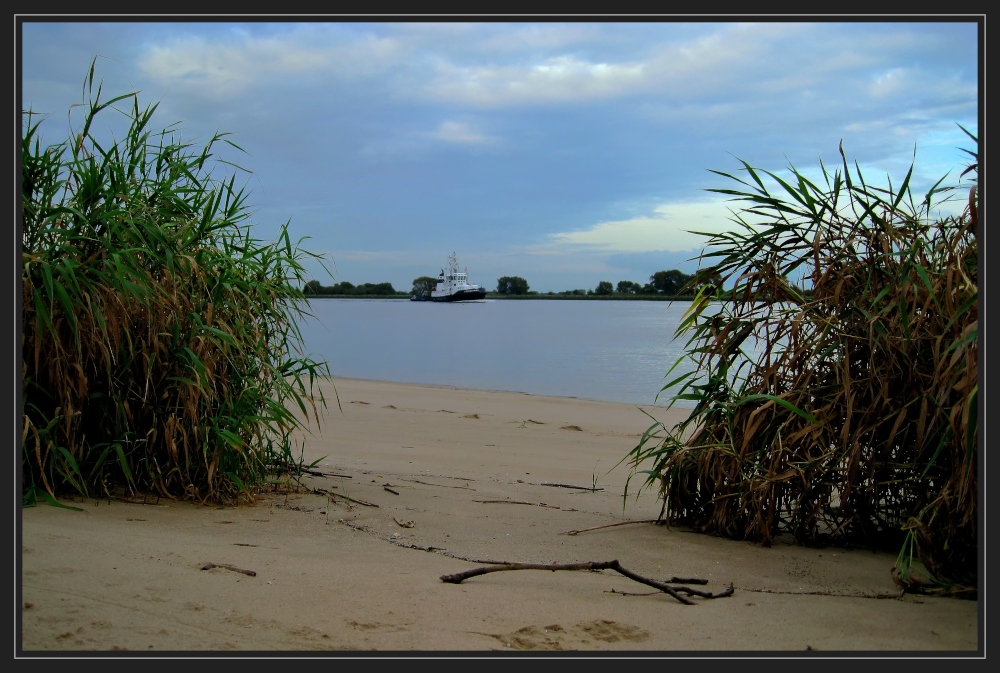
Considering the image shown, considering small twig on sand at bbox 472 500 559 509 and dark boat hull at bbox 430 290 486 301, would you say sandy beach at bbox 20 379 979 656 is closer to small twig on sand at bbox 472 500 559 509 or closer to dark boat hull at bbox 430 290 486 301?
small twig on sand at bbox 472 500 559 509

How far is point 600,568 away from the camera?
3.35 metres

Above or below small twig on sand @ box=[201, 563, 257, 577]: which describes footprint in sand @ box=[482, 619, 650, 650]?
above

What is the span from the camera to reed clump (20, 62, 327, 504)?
3.82 m

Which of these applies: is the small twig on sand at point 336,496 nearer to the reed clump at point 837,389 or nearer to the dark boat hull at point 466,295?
the reed clump at point 837,389

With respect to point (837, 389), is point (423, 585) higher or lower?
lower

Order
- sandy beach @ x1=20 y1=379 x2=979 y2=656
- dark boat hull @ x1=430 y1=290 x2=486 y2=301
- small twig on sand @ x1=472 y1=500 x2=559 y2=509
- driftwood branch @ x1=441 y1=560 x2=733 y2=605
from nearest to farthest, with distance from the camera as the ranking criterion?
1. sandy beach @ x1=20 y1=379 x2=979 y2=656
2. driftwood branch @ x1=441 y1=560 x2=733 y2=605
3. small twig on sand @ x1=472 y1=500 x2=559 y2=509
4. dark boat hull @ x1=430 y1=290 x2=486 y2=301

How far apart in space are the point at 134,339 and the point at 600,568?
2559 millimetres

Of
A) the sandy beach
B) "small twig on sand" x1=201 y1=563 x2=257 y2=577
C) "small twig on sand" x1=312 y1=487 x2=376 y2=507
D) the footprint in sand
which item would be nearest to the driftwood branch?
the sandy beach

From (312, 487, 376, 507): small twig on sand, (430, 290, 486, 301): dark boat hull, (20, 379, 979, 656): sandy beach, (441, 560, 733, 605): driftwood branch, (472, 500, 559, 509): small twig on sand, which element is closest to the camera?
(20, 379, 979, 656): sandy beach

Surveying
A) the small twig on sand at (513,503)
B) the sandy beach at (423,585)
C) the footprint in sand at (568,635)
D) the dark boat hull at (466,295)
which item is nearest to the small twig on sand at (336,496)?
the sandy beach at (423,585)

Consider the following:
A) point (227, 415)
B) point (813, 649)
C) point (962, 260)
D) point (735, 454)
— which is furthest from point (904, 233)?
point (227, 415)

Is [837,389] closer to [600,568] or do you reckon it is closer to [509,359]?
[600,568]

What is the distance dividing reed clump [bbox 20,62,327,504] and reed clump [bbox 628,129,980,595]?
226 cm

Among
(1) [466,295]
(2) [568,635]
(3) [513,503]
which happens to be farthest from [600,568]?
(1) [466,295]
